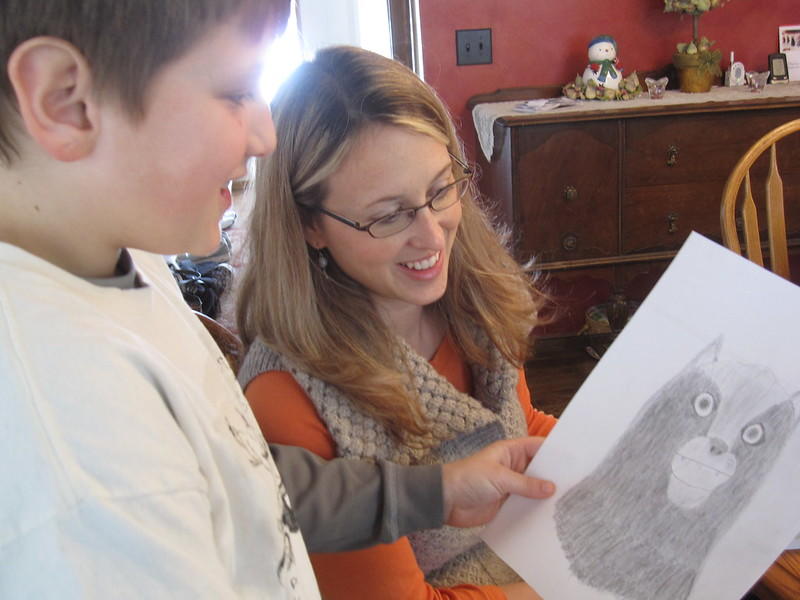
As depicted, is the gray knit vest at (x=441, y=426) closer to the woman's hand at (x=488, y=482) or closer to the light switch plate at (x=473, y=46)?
the woman's hand at (x=488, y=482)

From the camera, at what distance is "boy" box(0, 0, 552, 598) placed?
34 centimetres

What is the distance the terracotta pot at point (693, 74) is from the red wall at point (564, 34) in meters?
0.14

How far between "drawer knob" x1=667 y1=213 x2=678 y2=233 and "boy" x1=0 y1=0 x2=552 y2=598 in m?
2.13

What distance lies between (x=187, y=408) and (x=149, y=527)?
0.09m

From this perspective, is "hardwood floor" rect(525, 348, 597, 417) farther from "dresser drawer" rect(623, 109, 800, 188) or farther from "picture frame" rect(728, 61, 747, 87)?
"picture frame" rect(728, 61, 747, 87)

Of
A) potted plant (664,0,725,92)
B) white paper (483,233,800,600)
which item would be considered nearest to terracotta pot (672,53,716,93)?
potted plant (664,0,725,92)

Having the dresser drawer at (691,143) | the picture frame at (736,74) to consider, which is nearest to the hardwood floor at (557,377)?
the dresser drawer at (691,143)

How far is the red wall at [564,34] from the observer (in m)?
2.48

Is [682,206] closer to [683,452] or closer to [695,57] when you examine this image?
[695,57]

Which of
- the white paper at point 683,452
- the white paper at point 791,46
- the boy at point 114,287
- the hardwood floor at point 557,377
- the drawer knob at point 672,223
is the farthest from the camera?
the white paper at point 791,46

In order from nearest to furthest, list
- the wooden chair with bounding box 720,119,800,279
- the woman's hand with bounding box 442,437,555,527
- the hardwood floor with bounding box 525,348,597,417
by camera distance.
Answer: the woman's hand with bounding box 442,437,555,527 < the wooden chair with bounding box 720,119,800,279 < the hardwood floor with bounding box 525,348,597,417

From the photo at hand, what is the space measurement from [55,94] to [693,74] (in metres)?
2.46

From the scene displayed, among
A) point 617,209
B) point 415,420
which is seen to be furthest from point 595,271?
point 415,420

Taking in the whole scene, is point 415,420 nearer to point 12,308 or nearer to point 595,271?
point 12,308
